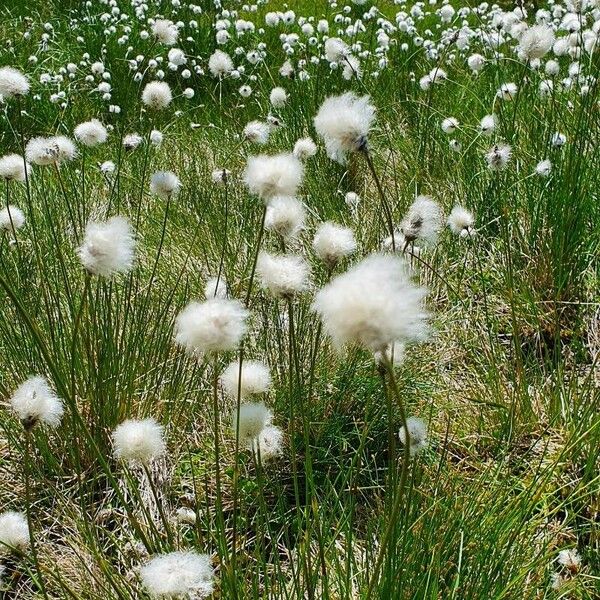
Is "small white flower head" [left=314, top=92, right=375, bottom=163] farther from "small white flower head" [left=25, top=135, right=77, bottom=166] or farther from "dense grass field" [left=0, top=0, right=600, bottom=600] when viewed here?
"small white flower head" [left=25, top=135, right=77, bottom=166]

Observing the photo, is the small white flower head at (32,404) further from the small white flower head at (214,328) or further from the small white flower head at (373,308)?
the small white flower head at (373,308)

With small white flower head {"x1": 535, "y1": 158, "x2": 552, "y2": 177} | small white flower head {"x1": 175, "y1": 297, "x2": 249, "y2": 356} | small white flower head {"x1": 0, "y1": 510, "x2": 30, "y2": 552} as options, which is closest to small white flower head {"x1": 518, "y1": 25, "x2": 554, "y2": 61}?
small white flower head {"x1": 535, "y1": 158, "x2": 552, "y2": 177}

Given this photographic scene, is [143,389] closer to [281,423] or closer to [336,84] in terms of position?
[281,423]

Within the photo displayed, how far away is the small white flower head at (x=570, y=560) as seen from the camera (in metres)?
1.68

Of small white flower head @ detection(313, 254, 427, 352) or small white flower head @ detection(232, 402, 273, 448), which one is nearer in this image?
small white flower head @ detection(313, 254, 427, 352)

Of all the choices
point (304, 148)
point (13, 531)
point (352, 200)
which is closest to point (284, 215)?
point (13, 531)

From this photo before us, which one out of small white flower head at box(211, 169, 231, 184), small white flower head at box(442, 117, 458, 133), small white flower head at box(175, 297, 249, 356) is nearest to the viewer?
small white flower head at box(175, 297, 249, 356)

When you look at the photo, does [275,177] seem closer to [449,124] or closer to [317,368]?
[317,368]

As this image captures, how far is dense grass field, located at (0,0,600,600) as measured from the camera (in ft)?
4.35

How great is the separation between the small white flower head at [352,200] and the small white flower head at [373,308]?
2383 millimetres

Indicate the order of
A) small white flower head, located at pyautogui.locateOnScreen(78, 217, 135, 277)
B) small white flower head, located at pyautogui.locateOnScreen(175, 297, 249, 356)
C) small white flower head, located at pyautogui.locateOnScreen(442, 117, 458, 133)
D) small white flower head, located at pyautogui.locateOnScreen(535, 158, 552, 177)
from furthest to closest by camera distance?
small white flower head, located at pyautogui.locateOnScreen(442, 117, 458, 133), small white flower head, located at pyautogui.locateOnScreen(535, 158, 552, 177), small white flower head, located at pyautogui.locateOnScreen(78, 217, 135, 277), small white flower head, located at pyautogui.locateOnScreen(175, 297, 249, 356)

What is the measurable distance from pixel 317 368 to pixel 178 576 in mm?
1330

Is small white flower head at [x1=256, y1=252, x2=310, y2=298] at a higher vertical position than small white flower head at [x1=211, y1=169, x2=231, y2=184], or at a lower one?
lower

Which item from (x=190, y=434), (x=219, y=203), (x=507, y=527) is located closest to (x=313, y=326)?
(x=190, y=434)
